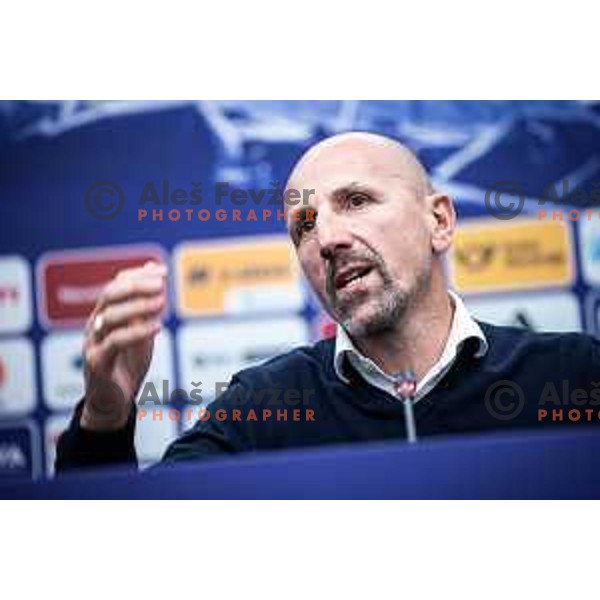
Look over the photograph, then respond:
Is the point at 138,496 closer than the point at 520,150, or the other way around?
the point at 138,496

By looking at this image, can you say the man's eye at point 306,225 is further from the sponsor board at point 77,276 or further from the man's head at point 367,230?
the sponsor board at point 77,276

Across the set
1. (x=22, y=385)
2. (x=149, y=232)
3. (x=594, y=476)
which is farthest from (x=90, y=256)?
(x=594, y=476)

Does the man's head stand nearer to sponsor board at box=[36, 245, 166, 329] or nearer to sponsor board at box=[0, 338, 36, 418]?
sponsor board at box=[36, 245, 166, 329]

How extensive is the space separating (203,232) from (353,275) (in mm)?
289

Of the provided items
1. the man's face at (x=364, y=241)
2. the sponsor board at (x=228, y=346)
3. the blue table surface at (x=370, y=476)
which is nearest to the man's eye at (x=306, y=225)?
the man's face at (x=364, y=241)

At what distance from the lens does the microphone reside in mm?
1400

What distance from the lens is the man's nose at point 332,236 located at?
1402 mm

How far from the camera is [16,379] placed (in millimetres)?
1469

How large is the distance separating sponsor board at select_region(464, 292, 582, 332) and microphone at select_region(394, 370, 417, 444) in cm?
17

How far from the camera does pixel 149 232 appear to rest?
1.48 metres

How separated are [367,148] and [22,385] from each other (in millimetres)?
753

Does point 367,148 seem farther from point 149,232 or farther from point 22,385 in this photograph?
point 22,385

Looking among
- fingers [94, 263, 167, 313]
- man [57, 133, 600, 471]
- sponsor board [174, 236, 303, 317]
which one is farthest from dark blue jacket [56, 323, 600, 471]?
fingers [94, 263, 167, 313]

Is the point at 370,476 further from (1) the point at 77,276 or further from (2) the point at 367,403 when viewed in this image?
(1) the point at 77,276
